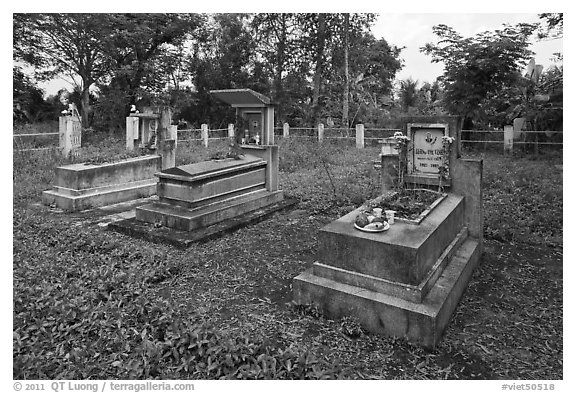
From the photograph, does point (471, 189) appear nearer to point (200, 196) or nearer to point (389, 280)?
point (389, 280)

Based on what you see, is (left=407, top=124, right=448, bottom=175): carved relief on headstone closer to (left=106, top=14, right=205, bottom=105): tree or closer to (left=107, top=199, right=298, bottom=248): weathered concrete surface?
(left=107, top=199, right=298, bottom=248): weathered concrete surface

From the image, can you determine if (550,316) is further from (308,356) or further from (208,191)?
(208,191)

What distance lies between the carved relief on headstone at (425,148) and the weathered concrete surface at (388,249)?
4.40 feet

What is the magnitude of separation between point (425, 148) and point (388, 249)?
231 cm

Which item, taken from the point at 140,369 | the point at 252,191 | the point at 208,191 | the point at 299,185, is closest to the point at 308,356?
the point at 140,369

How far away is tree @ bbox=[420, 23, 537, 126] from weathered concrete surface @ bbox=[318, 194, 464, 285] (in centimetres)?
1227

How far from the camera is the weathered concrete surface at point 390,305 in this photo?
328 cm

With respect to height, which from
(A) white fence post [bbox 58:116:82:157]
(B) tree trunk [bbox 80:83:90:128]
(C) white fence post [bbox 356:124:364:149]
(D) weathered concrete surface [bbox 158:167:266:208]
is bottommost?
(D) weathered concrete surface [bbox 158:167:266:208]

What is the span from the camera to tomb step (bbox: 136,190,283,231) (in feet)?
19.9

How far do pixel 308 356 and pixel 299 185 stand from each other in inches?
279

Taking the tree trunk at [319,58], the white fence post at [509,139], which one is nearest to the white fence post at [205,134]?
the tree trunk at [319,58]

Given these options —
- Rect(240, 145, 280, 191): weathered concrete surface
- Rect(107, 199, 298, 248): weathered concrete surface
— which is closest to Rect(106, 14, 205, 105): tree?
Rect(240, 145, 280, 191): weathered concrete surface

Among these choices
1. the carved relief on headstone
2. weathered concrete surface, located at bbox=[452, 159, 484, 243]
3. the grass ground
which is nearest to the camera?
the grass ground

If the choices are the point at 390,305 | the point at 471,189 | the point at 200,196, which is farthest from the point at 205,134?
the point at 390,305
